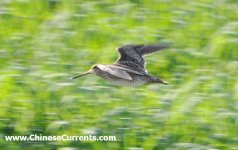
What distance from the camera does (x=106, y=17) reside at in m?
9.18

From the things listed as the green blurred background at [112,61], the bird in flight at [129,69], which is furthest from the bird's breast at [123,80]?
the green blurred background at [112,61]

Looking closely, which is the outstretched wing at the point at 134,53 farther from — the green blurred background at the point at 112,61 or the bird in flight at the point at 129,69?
the green blurred background at the point at 112,61

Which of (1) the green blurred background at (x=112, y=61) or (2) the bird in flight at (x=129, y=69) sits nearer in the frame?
A: (1) the green blurred background at (x=112, y=61)

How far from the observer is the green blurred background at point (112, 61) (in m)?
7.20

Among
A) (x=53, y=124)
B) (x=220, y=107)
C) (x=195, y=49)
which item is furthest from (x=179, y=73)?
(x=53, y=124)

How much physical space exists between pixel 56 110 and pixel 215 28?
2237 mm

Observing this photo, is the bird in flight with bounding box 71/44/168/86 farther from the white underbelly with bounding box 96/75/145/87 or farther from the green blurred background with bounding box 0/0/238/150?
the green blurred background with bounding box 0/0/238/150

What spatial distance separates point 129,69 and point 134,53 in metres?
0.22

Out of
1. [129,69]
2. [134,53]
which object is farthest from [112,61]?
[129,69]

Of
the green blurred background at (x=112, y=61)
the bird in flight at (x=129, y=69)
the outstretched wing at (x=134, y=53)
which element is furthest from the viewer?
the outstretched wing at (x=134, y=53)

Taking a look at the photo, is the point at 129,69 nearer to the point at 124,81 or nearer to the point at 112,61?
the point at 124,81

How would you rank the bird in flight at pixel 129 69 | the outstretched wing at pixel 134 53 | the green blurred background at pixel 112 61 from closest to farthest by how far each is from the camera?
the green blurred background at pixel 112 61
the bird in flight at pixel 129 69
the outstretched wing at pixel 134 53

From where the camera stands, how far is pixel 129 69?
7.49m

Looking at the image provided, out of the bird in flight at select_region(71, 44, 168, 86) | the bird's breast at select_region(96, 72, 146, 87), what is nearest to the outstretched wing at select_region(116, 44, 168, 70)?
the bird in flight at select_region(71, 44, 168, 86)
